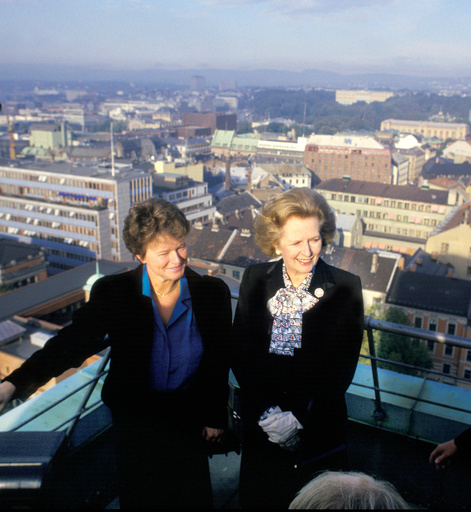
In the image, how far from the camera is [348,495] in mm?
1054

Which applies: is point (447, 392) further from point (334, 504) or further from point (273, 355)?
point (334, 504)

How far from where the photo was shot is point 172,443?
1.71 m

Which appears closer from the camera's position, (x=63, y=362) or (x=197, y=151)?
(x=63, y=362)

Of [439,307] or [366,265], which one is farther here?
[366,265]

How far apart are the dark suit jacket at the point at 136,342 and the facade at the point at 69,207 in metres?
25.1

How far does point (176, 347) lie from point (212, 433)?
319mm

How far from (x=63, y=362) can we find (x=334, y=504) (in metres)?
0.90

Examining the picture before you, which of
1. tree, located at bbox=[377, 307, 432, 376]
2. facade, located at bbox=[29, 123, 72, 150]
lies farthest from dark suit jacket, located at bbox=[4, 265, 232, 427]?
facade, located at bbox=[29, 123, 72, 150]

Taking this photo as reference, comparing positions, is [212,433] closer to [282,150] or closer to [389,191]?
[389,191]

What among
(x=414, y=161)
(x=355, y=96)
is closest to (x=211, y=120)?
(x=414, y=161)

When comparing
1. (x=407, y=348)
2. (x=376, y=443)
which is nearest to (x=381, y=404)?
(x=376, y=443)

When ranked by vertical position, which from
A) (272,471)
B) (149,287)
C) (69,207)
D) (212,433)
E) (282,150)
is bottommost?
(69,207)

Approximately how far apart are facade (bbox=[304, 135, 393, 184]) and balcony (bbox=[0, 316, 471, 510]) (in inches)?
1822

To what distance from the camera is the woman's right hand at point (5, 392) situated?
142 centimetres
